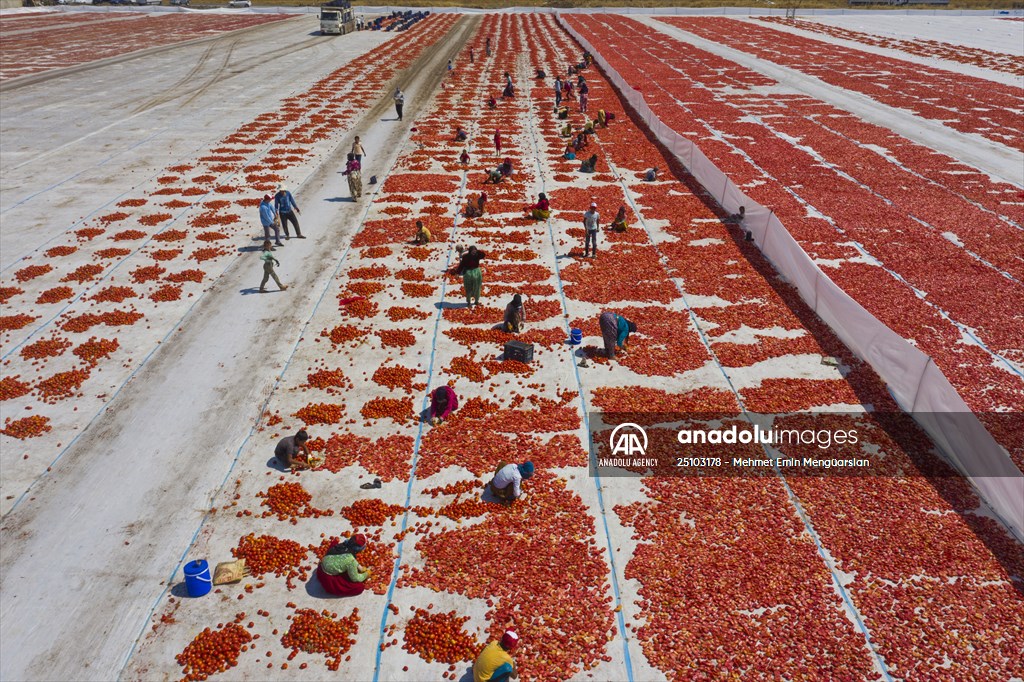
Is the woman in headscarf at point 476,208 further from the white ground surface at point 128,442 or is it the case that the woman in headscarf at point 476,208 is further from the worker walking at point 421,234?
the white ground surface at point 128,442

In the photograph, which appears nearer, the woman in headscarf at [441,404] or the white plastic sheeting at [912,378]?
the white plastic sheeting at [912,378]

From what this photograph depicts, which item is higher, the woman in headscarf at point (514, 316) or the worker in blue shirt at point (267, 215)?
the worker in blue shirt at point (267, 215)

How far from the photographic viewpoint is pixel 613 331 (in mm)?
17641

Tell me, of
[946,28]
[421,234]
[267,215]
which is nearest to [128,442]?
[267,215]

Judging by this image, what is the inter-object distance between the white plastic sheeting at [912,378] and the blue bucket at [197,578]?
15.3m

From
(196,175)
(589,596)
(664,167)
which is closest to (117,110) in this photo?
(196,175)

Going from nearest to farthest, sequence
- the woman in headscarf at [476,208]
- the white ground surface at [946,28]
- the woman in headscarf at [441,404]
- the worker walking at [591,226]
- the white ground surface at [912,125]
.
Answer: the woman in headscarf at [441,404] < the worker walking at [591,226] < the woman in headscarf at [476,208] < the white ground surface at [912,125] < the white ground surface at [946,28]

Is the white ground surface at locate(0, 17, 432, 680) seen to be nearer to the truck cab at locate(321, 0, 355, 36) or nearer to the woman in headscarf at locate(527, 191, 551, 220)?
the woman in headscarf at locate(527, 191, 551, 220)

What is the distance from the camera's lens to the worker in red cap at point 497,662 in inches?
368

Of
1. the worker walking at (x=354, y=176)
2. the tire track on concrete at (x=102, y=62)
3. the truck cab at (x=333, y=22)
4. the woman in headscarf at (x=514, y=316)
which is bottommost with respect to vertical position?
the woman in headscarf at (x=514, y=316)

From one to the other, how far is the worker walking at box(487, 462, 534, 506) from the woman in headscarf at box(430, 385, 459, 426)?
2824mm

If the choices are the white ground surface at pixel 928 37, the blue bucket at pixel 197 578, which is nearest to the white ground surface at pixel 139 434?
the blue bucket at pixel 197 578

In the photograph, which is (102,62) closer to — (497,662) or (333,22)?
(333,22)

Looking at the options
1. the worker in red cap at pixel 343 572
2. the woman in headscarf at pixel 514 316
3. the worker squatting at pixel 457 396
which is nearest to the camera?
the worker squatting at pixel 457 396
